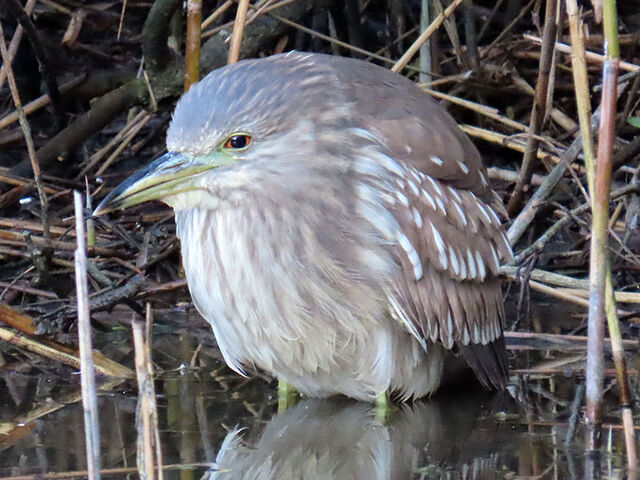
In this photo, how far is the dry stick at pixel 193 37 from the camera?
4.25 m

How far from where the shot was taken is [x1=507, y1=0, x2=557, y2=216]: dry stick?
429cm

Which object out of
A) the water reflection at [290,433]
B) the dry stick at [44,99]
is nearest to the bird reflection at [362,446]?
the water reflection at [290,433]

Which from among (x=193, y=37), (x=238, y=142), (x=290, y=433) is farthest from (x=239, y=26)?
(x=290, y=433)

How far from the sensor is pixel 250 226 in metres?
3.48

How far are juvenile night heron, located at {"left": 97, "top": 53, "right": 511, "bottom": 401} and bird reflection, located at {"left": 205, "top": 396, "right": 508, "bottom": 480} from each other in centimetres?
15

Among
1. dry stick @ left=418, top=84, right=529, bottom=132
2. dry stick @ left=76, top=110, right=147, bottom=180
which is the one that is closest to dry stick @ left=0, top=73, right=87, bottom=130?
dry stick @ left=76, top=110, right=147, bottom=180

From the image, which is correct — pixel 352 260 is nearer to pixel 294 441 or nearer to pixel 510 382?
pixel 294 441

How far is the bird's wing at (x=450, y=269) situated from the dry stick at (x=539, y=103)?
0.72m

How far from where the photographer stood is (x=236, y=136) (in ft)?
11.1

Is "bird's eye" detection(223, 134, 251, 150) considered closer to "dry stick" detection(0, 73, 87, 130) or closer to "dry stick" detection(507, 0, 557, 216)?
"dry stick" detection(507, 0, 557, 216)

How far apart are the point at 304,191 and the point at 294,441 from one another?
2.56ft

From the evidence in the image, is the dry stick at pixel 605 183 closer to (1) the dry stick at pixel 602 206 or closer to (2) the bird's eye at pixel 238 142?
(1) the dry stick at pixel 602 206

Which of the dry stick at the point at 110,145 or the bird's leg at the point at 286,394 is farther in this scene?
the dry stick at the point at 110,145

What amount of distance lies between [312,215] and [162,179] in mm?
489
